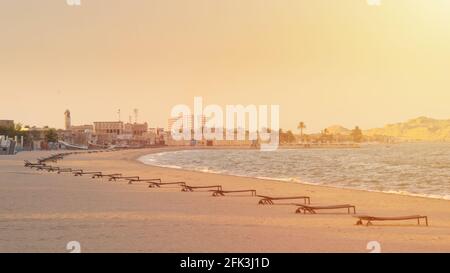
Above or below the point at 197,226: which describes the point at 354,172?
below

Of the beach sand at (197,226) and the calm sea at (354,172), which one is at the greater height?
the beach sand at (197,226)

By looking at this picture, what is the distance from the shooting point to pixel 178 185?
29.2m

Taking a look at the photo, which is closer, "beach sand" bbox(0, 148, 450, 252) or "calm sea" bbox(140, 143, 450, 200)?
"beach sand" bbox(0, 148, 450, 252)

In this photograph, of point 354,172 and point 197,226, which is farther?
point 354,172

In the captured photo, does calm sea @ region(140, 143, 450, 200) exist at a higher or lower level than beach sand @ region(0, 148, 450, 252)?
lower

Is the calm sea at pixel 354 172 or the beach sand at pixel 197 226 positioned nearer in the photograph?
the beach sand at pixel 197 226
